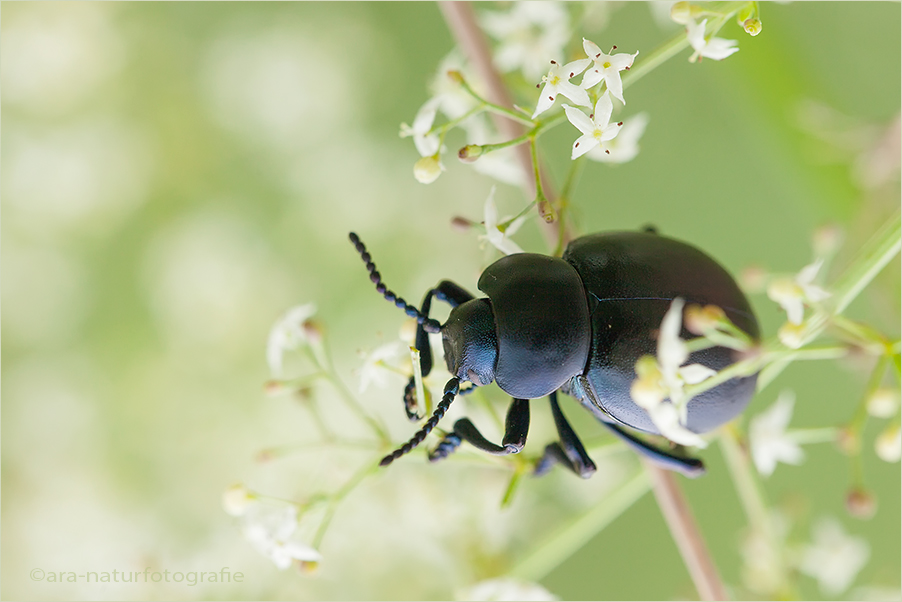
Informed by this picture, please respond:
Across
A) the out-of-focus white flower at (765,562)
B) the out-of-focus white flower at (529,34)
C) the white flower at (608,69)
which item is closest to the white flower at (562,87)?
the white flower at (608,69)

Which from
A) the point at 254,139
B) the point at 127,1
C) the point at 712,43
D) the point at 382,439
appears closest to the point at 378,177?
the point at 254,139

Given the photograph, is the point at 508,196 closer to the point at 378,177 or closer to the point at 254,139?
the point at 378,177

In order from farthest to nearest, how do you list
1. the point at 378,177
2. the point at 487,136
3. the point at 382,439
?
the point at 378,177 → the point at 487,136 → the point at 382,439

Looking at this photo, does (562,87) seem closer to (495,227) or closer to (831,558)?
(495,227)

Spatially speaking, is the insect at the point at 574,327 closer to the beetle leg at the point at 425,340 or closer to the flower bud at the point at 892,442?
the beetle leg at the point at 425,340

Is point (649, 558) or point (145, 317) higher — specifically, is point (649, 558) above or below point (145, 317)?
below

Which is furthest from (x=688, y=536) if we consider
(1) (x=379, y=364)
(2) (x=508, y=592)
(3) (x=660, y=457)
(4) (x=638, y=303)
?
(1) (x=379, y=364)

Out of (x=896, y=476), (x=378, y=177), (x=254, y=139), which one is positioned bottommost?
(x=896, y=476)
